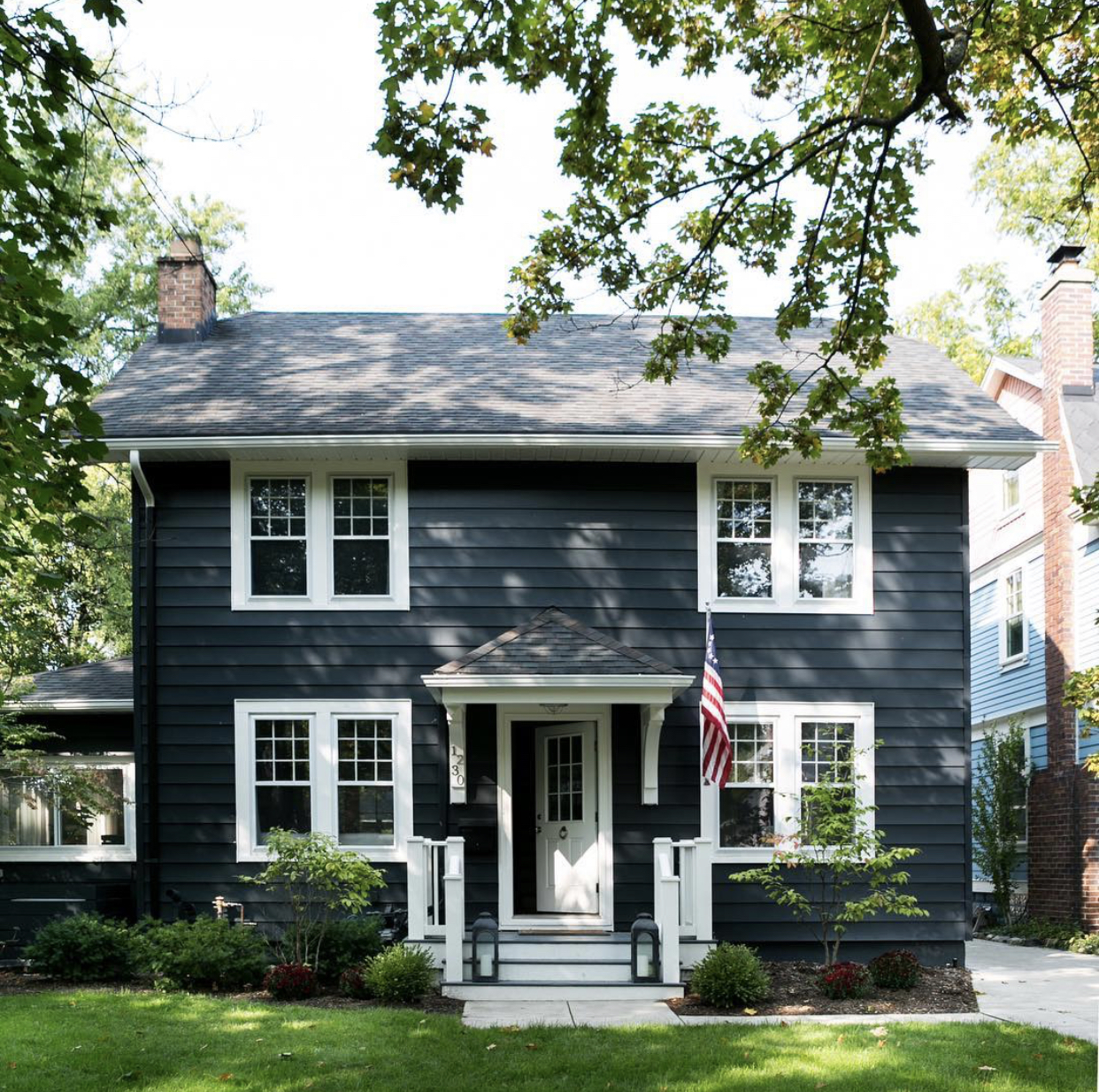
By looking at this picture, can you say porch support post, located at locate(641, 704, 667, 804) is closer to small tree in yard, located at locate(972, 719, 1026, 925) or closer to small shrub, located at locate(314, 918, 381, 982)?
small shrub, located at locate(314, 918, 381, 982)

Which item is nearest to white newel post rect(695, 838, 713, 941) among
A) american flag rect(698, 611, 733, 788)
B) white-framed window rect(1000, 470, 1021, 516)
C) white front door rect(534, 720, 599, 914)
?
american flag rect(698, 611, 733, 788)

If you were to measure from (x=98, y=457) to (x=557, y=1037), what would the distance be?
5231 mm

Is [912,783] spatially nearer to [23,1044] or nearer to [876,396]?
[876,396]

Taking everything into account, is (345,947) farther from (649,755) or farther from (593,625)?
(593,625)

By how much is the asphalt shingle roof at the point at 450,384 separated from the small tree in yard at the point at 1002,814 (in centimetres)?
670

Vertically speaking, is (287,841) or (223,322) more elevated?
(223,322)


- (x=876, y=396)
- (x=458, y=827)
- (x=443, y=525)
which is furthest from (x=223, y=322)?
(x=876, y=396)

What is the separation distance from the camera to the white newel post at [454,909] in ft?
37.1

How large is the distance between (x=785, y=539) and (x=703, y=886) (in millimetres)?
3626

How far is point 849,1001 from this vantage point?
11195mm

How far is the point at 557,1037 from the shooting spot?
905 centimetres

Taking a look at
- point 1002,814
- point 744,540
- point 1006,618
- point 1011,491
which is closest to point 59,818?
point 744,540

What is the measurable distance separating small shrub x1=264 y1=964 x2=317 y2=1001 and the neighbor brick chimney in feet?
35.5

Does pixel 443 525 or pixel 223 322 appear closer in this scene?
pixel 443 525
